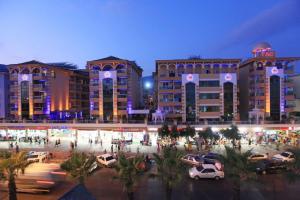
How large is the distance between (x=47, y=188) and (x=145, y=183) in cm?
739

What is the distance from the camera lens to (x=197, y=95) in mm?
56094

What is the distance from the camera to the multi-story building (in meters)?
56.1

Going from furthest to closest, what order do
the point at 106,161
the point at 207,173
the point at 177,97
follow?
the point at 177,97 < the point at 106,161 < the point at 207,173

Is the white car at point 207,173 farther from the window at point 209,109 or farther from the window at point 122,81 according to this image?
the window at point 122,81

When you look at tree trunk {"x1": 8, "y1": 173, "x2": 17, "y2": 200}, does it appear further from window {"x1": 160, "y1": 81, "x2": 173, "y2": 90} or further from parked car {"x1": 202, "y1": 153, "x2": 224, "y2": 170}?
window {"x1": 160, "y1": 81, "x2": 173, "y2": 90}

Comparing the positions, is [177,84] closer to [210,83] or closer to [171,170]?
[210,83]

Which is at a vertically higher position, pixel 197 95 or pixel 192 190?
pixel 197 95

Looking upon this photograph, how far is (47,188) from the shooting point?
22109 mm

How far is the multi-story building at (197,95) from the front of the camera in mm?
56125

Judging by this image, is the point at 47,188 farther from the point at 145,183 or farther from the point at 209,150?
the point at 209,150

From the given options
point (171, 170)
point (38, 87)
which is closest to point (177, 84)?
point (38, 87)

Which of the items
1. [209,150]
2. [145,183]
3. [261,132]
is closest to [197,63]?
[261,132]

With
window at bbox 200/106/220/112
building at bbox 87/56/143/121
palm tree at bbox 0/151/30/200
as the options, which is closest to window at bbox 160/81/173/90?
window at bbox 200/106/220/112

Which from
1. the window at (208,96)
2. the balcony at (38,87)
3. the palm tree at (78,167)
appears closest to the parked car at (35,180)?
the palm tree at (78,167)
